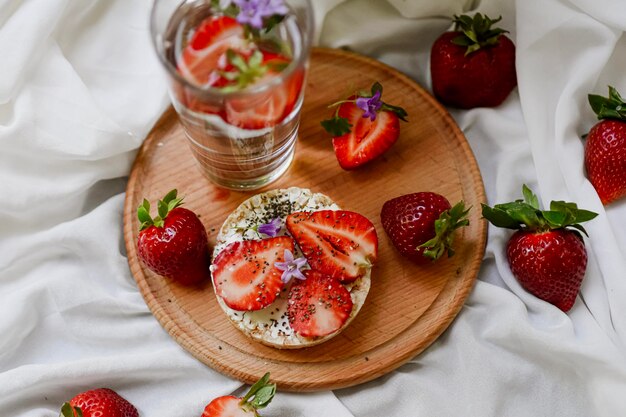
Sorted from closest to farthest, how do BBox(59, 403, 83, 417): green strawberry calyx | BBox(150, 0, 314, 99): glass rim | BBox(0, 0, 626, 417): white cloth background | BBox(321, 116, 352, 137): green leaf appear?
BBox(150, 0, 314, 99): glass rim
BBox(59, 403, 83, 417): green strawberry calyx
BBox(0, 0, 626, 417): white cloth background
BBox(321, 116, 352, 137): green leaf

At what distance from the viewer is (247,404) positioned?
1.63 metres

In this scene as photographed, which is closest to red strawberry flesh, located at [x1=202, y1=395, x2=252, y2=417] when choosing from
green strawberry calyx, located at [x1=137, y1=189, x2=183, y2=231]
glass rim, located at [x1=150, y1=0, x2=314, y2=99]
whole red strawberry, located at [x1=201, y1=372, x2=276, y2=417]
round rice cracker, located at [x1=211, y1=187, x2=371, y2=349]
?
whole red strawberry, located at [x1=201, y1=372, x2=276, y2=417]

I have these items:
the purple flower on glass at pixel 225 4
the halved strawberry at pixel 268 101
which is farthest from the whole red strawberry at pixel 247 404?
the purple flower on glass at pixel 225 4

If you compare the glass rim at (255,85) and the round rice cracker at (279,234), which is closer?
the glass rim at (255,85)

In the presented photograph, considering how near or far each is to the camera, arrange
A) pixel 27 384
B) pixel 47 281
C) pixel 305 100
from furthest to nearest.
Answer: pixel 305 100 → pixel 47 281 → pixel 27 384

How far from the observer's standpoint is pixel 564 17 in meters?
1.82

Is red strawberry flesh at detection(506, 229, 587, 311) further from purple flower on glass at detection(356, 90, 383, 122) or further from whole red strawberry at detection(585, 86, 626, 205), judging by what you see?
purple flower on glass at detection(356, 90, 383, 122)

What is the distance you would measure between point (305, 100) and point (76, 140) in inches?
21.0

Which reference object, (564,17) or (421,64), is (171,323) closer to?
(421,64)

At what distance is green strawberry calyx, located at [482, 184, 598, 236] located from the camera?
1.66 m

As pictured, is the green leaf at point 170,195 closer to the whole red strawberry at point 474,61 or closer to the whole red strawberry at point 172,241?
the whole red strawberry at point 172,241

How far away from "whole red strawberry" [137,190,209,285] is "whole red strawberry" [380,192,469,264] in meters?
0.41

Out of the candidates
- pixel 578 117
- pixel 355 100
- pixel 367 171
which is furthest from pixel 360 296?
pixel 578 117

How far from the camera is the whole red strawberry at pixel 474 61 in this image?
188 centimetres
